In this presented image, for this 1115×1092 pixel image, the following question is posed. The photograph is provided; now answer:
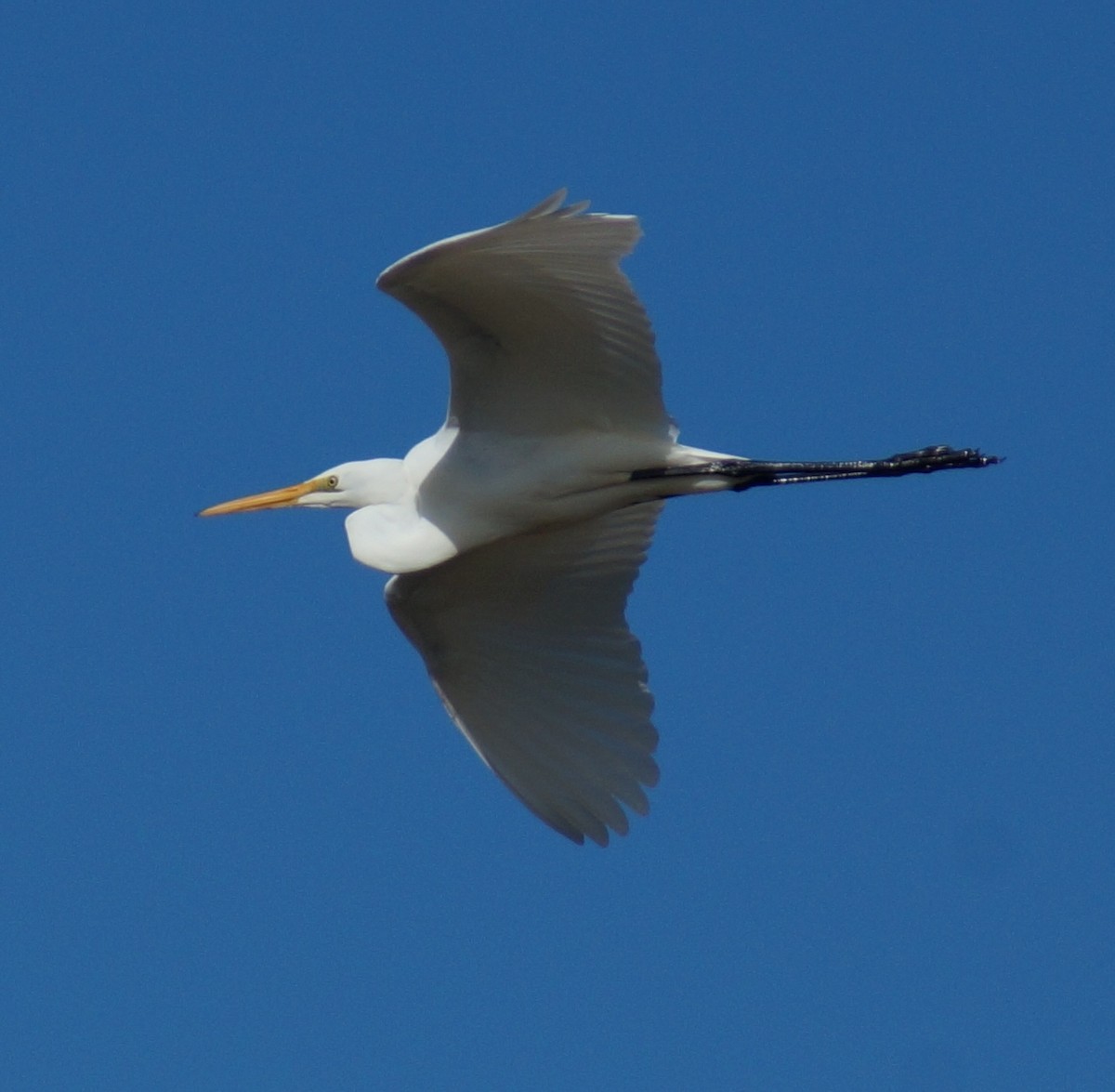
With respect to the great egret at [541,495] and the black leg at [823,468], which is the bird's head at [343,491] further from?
the black leg at [823,468]

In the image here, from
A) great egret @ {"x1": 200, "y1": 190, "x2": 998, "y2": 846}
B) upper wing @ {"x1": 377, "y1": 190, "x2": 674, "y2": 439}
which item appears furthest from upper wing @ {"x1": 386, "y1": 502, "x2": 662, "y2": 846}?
upper wing @ {"x1": 377, "y1": 190, "x2": 674, "y2": 439}

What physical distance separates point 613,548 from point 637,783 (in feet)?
3.34

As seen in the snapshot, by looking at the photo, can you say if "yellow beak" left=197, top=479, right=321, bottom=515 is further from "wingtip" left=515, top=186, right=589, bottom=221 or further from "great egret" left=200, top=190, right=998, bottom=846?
"wingtip" left=515, top=186, right=589, bottom=221

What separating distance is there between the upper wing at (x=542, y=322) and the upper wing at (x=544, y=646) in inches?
34.5

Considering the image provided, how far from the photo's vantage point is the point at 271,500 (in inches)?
350

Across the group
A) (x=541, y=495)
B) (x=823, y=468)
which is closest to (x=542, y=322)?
(x=541, y=495)

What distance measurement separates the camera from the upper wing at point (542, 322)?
7.02m

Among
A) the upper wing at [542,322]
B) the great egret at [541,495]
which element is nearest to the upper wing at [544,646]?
the great egret at [541,495]

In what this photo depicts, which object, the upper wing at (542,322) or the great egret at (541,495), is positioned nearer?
the upper wing at (542,322)

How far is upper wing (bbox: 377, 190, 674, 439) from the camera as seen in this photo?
7.02 metres

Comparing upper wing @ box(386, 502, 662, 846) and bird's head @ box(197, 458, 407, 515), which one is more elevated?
bird's head @ box(197, 458, 407, 515)

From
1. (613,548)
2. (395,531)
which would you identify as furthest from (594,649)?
(395,531)

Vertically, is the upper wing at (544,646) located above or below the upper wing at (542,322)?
below

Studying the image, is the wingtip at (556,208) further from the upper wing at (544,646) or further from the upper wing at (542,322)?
the upper wing at (544,646)
